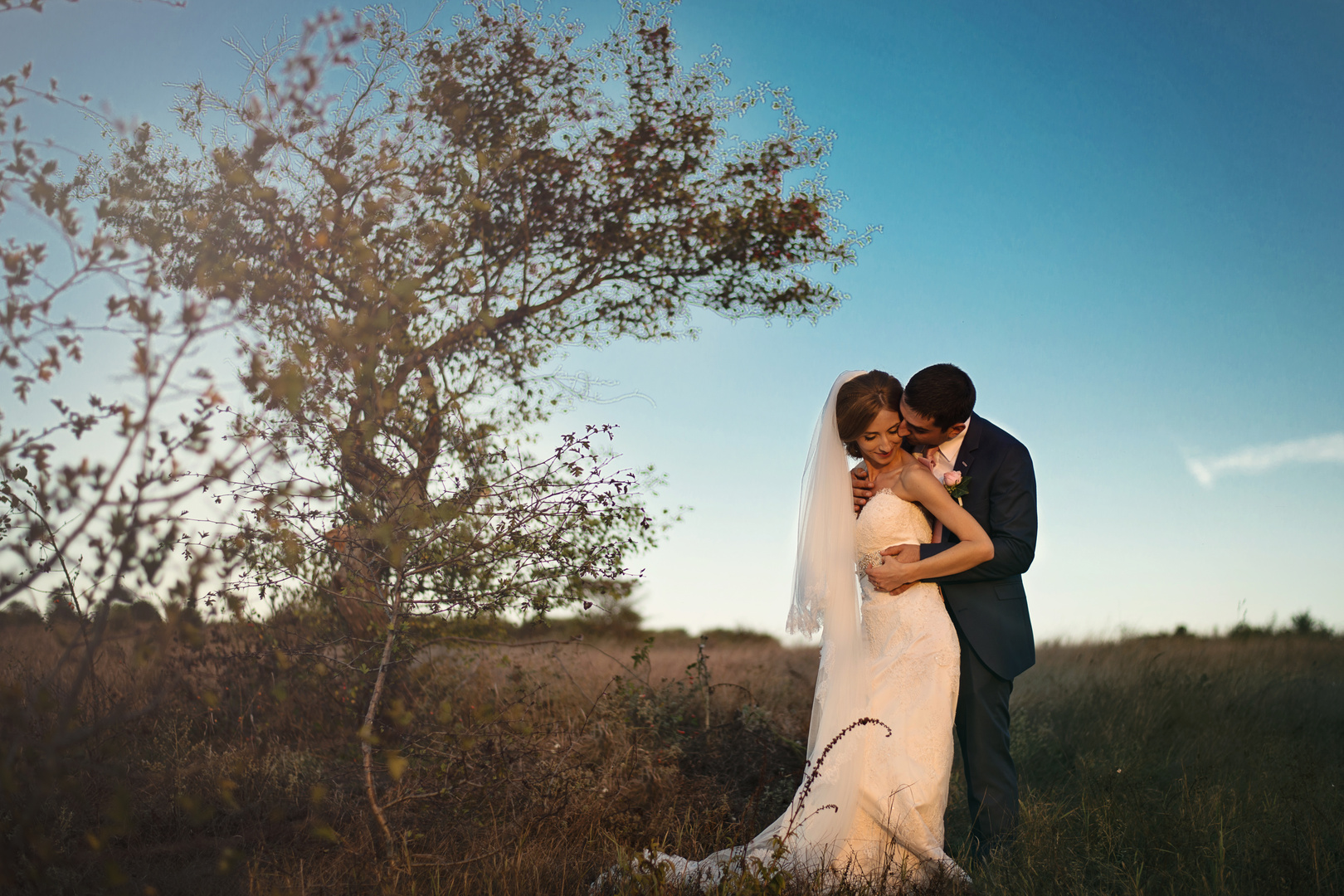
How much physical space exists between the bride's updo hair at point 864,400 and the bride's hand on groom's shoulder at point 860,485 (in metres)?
0.24

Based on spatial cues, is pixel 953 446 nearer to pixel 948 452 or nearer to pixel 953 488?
pixel 948 452

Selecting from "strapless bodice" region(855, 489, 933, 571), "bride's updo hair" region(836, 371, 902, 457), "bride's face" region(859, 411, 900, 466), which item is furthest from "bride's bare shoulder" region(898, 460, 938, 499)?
"bride's updo hair" region(836, 371, 902, 457)

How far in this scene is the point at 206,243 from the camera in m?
3.72

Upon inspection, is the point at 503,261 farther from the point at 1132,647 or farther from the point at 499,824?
the point at 1132,647

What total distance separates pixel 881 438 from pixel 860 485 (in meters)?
0.35

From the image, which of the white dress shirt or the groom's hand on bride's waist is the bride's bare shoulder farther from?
the groom's hand on bride's waist

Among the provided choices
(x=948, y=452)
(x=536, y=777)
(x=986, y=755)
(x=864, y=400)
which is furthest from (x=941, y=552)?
(x=536, y=777)

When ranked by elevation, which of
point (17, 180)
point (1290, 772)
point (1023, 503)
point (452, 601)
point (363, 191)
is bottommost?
point (1290, 772)

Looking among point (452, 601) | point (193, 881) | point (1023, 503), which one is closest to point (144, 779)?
point (193, 881)

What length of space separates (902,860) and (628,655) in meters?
8.31

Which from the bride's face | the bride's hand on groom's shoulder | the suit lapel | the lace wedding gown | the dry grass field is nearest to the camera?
the dry grass field

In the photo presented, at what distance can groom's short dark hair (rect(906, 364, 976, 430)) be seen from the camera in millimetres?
4523

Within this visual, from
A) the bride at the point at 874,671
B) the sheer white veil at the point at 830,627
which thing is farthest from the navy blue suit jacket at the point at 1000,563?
the sheer white veil at the point at 830,627

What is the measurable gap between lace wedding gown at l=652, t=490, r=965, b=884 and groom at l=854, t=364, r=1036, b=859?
0.36ft
